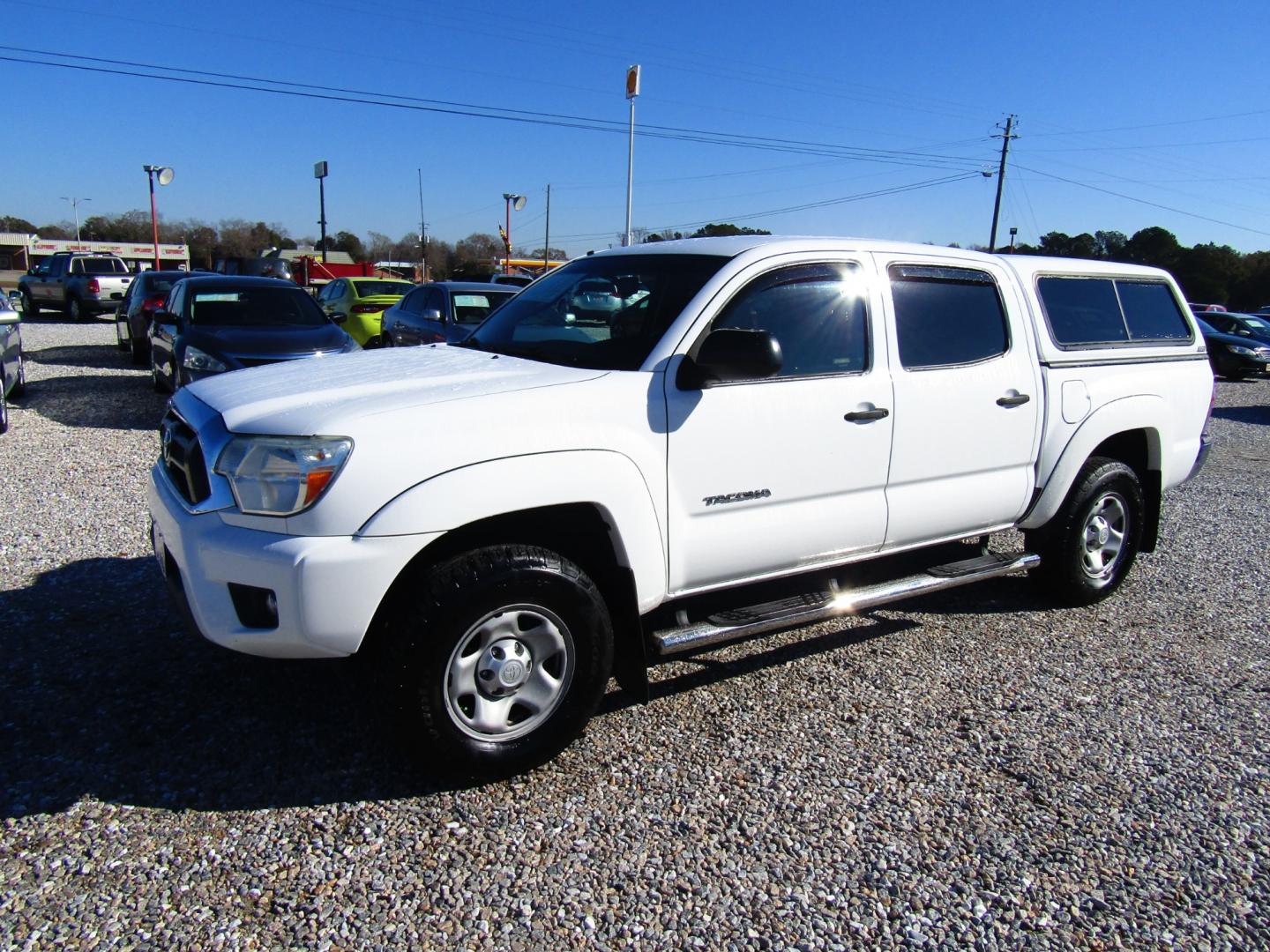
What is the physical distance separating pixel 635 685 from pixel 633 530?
25.8 inches

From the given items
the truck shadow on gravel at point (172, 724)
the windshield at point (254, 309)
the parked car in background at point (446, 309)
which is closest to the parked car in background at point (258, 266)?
the parked car in background at point (446, 309)

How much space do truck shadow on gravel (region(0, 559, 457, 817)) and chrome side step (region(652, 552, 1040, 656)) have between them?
1.01m

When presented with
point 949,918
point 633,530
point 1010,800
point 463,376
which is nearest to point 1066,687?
point 1010,800

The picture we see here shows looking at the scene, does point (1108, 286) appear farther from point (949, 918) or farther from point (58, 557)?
point (58, 557)

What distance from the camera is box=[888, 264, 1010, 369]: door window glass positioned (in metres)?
4.13

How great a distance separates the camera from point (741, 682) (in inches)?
162

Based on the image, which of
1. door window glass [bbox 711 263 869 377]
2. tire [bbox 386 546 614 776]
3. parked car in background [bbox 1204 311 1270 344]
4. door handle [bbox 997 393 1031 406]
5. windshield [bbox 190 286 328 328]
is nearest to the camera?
tire [bbox 386 546 614 776]

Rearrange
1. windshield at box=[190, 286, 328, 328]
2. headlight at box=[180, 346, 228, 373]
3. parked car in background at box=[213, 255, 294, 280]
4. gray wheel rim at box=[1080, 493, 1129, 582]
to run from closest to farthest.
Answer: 1. gray wheel rim at box=[1080, 493, 1129, 582]
2. headlight at box=[180, 346, 228, 373]
3. windshield at box=[190, 286, 328, 328]
4. parked car in background at box=[213, 255, 294, 280]

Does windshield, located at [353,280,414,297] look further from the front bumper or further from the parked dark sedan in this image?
the front bumper

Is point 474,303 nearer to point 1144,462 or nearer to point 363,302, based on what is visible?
point 363,302

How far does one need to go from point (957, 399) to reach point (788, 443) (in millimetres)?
1074

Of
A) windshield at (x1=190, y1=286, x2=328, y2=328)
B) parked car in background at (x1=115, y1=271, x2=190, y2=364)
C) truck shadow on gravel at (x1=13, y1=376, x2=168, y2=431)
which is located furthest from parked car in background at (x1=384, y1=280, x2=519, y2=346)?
parked car in background at (x1=115, y1=271, x2=190, y2=364)

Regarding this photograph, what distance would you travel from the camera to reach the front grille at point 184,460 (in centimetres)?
312

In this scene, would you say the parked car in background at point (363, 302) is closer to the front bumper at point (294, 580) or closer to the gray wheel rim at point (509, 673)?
the front bumper at point (294, 580)
